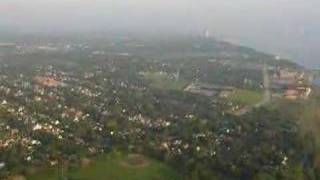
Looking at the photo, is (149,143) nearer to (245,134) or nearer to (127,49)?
(245,134)

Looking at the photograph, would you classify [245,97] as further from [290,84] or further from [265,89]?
[290,84]

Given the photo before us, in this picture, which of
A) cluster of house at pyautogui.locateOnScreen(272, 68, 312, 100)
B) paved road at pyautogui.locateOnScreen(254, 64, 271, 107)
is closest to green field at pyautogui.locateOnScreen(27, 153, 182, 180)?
paved road at pyautogui.locateOnScreen(254, 64, 271, 107)

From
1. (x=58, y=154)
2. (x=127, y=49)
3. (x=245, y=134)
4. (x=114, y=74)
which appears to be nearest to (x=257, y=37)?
(x=127, y=49)

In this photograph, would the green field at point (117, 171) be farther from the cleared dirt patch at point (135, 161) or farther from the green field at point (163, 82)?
the green field at point (163, 82)

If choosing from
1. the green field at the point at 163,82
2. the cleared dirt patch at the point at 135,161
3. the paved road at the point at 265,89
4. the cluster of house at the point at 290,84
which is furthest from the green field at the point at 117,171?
the green field at the point at 163,82

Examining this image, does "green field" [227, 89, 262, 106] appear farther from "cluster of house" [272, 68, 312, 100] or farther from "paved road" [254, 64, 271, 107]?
"cluster of house" [272, 68, 312, 100]
